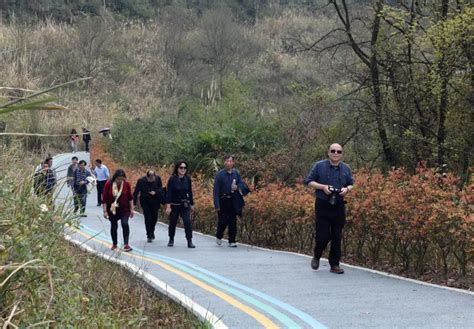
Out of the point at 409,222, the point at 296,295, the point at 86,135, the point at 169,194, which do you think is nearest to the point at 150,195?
the point at 169,194

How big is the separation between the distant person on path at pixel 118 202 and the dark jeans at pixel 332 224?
437 centimetres

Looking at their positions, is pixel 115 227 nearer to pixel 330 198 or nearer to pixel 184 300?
pixel 330 198

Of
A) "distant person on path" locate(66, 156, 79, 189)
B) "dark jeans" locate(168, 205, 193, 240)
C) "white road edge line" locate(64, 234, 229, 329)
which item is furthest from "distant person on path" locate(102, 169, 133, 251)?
"white road edge line" locate(64, 234, 229, 329)

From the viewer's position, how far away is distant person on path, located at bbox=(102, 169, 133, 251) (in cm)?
1287

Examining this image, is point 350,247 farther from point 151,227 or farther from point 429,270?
point 151,227

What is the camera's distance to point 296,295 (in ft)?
27.3

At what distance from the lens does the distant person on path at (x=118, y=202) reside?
12.9m

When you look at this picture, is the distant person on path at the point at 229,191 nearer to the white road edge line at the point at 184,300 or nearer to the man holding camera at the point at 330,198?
the man holding camera at the point at 330,198

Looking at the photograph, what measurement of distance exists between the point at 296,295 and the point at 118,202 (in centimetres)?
556

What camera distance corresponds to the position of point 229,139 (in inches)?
1032

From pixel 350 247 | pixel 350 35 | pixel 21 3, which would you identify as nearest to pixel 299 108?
pixel 350 35

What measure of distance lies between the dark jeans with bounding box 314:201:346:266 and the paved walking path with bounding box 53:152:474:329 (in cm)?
33

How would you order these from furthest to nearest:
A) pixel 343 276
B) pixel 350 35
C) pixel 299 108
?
pixel 299 108, pixel 350 35, pixel 343 276

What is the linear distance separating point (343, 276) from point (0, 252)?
5918 mm
